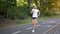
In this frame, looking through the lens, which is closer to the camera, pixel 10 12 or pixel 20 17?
pixel 10 12

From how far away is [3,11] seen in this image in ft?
94.5

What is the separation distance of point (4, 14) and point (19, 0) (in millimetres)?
9225

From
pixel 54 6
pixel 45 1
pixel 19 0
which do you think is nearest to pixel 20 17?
pixel 19 0

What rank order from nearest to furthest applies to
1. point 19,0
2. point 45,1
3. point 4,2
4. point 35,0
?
point 4,2
point 19,0
point 35,0
point 45,1

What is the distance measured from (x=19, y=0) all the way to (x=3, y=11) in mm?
9448

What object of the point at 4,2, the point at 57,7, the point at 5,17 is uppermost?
the point at 4,2

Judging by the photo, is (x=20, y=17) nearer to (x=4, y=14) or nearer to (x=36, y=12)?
(x=4, y=14)

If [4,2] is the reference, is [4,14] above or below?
below

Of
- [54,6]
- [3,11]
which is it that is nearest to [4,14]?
[3,11]

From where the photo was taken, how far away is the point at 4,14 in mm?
29109

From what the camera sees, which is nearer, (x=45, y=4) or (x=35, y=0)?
(x=35, y=0)

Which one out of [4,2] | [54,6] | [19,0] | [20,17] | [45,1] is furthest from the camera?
[54,6]

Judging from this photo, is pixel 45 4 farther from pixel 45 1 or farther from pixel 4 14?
pixel 4 14

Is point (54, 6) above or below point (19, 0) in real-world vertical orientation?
below
